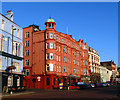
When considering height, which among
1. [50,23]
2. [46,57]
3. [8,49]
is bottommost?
[46,57]

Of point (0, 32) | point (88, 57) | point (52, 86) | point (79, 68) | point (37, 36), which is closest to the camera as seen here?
point (0, 32)

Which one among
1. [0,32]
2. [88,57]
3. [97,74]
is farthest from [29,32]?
[97,74]

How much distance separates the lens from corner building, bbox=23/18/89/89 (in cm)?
5541

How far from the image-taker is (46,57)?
56.0 meters

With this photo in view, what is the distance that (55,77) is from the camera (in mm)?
55844

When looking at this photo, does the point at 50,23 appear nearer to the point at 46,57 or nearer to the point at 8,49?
the point at 46,57

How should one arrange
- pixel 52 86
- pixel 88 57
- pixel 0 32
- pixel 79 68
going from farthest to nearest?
pixel 88 57, pixel 79 68, pixel 52 86, pixel 0 32

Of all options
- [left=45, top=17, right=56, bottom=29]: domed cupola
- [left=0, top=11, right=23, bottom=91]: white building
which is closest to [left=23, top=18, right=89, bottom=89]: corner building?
[left=45, top=17, right=56, bottom=29]: domed cupola

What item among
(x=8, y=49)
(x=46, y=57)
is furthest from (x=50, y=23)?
(x=8, y=49)

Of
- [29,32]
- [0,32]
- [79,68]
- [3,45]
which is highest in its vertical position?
[29,32]

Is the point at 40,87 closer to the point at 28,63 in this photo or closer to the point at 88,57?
the point at 28,63

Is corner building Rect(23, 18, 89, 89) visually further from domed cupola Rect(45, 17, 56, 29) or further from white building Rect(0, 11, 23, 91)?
white building Rect(0, 11, 23, 91)

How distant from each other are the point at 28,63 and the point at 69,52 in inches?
624

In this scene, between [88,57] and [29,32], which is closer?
[29,32]
